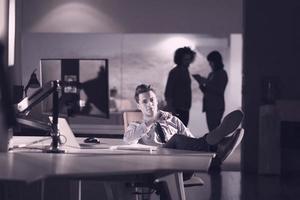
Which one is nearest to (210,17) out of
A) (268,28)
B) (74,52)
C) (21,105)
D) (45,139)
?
(268,28)

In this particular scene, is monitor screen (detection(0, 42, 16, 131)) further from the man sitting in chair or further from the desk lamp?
the man sitting in chair

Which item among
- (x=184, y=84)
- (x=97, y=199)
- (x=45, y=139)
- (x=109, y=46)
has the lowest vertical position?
(x=97, y=199)

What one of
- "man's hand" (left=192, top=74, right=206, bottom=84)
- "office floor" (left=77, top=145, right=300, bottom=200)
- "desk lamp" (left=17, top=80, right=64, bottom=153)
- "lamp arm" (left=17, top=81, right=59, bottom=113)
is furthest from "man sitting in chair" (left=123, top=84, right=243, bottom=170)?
"man's hand" (left=192, top=74, right=206, bottom=84)

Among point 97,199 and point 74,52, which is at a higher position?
point 74,52

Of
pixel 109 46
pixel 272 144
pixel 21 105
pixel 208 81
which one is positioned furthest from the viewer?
pixel 109 46

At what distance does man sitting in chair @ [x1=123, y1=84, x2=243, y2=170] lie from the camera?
4.05 m

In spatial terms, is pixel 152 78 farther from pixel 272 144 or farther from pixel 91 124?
pixel 272 144

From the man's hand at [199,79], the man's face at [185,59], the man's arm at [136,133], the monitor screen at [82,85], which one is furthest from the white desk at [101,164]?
the man's hand at [199,79]

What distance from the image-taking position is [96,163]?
3.34m

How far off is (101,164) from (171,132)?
6.85 feet

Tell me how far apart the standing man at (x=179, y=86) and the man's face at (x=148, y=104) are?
3338 millimetres

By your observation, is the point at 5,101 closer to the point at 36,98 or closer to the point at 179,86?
the point at 36,98

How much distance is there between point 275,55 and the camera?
8.70 meters

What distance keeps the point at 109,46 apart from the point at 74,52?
0.58m
